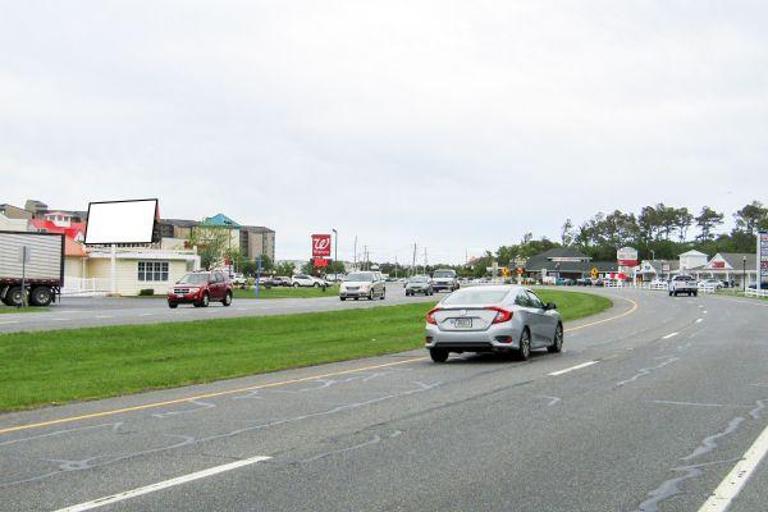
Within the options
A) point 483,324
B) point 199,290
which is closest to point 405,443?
point 483,324

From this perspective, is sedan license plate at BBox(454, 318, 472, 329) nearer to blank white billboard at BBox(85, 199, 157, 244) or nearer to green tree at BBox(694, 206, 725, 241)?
blank white billboard at BBox(85, 199, 157, 244)

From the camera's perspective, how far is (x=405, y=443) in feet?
26.8

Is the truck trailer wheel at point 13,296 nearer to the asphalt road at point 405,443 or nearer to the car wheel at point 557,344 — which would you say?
the car wheel at point 557,344

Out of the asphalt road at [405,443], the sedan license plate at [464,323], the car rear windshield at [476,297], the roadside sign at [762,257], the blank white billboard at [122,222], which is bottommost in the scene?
the asphalt road at [405,443]

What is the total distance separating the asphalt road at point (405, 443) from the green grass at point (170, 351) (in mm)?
1428

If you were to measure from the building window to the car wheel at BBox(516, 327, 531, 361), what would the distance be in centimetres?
5357

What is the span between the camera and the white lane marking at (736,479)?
6.00 m

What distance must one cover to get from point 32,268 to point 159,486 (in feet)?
130

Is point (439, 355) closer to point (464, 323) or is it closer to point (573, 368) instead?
point (464, 323)

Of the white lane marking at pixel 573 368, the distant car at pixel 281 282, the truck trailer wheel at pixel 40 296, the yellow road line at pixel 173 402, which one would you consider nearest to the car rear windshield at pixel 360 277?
the truck trailer wheel at pixel 40 296

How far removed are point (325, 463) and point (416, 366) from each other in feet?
29.3

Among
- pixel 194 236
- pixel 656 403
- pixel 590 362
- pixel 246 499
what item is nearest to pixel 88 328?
pixel 590 362

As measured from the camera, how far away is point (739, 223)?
18562 cm

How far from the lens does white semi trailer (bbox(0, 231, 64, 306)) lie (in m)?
41.6
